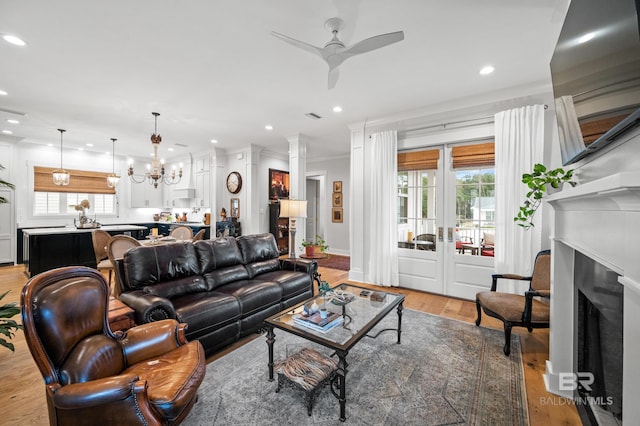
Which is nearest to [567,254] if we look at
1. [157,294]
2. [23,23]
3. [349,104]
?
[349,104]

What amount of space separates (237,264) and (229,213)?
3956 mm

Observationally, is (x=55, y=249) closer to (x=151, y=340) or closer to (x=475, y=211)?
(x=151, y=340)

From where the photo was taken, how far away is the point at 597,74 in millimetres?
1186

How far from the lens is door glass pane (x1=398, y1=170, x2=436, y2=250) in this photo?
167 inches

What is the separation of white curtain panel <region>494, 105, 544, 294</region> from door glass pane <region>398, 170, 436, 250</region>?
3.00 ft

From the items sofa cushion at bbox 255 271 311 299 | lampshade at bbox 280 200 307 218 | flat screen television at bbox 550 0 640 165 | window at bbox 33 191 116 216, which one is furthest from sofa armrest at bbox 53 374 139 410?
window at bbox 33 191 116 216

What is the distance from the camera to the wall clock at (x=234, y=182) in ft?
22.6

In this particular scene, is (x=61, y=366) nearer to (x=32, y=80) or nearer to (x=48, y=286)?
(x=48, y=286)

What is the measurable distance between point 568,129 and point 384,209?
282 centimetres

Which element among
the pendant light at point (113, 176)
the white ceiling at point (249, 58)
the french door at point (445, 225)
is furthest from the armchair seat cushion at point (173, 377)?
the pendant light at point (113, 176)

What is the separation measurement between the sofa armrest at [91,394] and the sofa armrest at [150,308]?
0.90m

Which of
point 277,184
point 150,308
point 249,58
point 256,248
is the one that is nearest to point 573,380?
point 150,308

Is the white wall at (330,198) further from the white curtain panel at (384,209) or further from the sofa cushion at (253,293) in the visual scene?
the sofa cushion at (253,293)

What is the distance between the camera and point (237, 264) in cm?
350
